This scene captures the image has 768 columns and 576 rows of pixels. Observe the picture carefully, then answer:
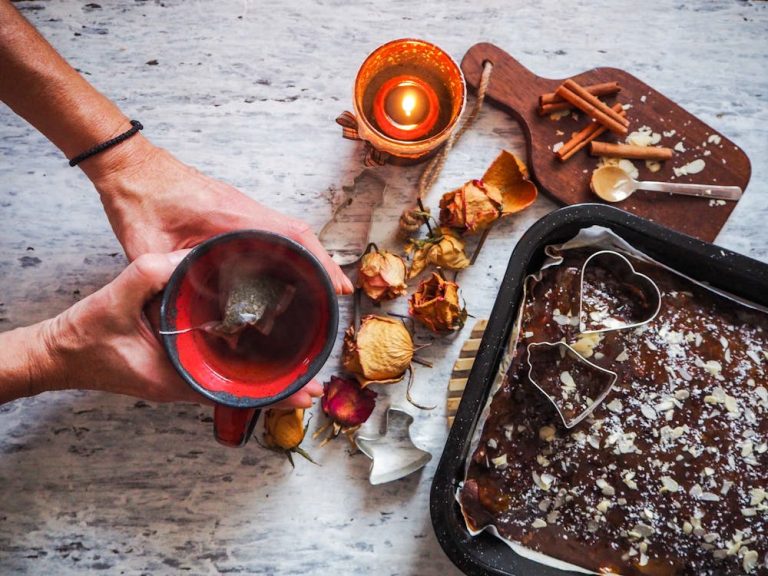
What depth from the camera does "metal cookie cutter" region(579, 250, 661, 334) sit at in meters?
0.97

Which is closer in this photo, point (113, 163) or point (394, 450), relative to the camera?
point (113, 163)

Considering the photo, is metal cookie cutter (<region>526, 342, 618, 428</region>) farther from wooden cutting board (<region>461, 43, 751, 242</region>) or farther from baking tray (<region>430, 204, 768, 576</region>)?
wooden cutting board (<region>461, 43, 751, 242</region>)

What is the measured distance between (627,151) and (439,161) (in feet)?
1.09

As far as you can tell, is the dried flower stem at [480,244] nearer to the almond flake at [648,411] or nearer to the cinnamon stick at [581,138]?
the cinnamon stick at [581,138]

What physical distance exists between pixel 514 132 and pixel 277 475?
0.76 metres

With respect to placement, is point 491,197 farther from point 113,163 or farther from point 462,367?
point 113,163

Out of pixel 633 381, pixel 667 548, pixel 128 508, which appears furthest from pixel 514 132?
pixel 128 508

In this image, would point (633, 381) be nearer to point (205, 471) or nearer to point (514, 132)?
point (514, 132)

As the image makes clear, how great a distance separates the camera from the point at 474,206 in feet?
3.45

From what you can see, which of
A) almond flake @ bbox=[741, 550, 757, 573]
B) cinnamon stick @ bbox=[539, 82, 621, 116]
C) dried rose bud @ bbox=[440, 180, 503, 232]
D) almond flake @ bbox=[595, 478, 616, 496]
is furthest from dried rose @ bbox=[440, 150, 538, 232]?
almond flake @ bbox=[741, 550, 757, 573]

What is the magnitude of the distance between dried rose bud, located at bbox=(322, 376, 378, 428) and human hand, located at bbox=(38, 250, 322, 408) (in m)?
0.17

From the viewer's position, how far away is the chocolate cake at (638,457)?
96 centimetres

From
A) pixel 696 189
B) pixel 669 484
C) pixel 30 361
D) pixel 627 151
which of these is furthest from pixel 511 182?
pixel 30 361

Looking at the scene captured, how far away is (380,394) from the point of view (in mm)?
1124
